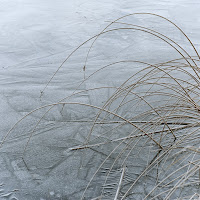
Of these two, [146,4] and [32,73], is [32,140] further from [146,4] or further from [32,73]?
[146,4]

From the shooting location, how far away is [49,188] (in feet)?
3.94

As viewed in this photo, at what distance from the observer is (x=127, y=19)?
3.14 metres

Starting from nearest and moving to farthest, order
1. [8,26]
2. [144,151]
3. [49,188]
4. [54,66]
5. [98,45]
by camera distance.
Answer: [49,188]
[144,151]
[54,66]
[98,45]
[8,26]

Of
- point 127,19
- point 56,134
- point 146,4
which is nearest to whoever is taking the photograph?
point 56,134

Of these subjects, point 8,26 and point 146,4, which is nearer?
point 8,26

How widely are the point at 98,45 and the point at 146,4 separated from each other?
1343 mm

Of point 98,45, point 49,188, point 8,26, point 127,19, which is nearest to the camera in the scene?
point 49,188

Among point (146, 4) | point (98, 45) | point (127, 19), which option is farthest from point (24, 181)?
point (146, 4)

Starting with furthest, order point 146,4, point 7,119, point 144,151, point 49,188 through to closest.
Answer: point 146,4
point 7,119
point 144,151
point 49,188

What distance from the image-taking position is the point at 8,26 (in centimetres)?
283

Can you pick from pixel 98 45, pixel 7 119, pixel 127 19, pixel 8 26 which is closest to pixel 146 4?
pixel 127 19

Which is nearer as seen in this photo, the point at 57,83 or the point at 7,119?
the point at 7,119

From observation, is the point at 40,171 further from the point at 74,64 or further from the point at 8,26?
the point at 8,26

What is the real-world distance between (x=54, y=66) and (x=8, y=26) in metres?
0.87
